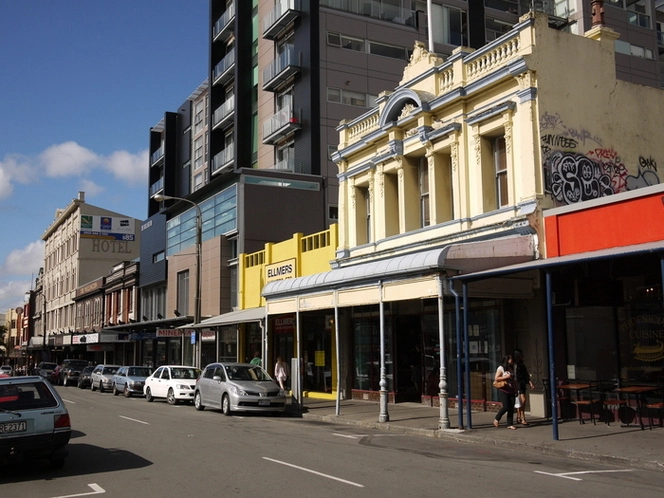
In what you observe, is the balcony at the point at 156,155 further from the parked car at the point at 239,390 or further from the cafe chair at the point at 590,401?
the cafe chair at the point at 590,401

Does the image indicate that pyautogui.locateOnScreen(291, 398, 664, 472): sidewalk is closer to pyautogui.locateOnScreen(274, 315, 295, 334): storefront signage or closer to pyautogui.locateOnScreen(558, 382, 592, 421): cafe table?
pyautogui.locateOnScreen(558, 382, 592, 421): cafe table

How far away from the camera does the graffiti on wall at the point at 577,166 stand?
17281 millimetres

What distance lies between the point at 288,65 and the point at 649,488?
103 ft

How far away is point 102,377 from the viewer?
122 ft

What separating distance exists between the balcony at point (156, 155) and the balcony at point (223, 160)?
14.5m

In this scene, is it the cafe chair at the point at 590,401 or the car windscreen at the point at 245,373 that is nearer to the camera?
the cafe chair at the point at 590,401

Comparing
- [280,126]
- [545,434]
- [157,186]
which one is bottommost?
[545,434]

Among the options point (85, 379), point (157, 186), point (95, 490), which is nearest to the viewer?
point (95, 490)

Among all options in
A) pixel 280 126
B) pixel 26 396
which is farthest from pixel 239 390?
pixel 280 126

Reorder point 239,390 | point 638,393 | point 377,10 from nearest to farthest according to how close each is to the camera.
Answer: point 638,393
point 239,390
point 377,10

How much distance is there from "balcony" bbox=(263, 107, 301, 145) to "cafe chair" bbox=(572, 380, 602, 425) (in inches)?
942

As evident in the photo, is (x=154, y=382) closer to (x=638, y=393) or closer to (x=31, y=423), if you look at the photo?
(x=31, y=423)

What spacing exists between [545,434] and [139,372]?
23.2m

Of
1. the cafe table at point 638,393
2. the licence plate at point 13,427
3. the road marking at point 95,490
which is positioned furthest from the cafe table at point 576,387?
the licence plate at point 13,427
